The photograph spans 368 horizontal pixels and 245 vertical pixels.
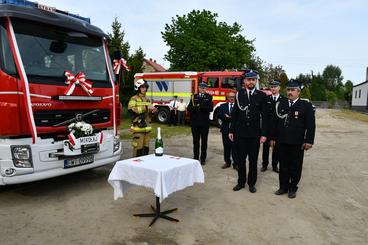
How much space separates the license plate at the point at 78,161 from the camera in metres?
5.15

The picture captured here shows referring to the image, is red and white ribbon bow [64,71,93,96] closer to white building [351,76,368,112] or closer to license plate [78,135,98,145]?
license plate [78,135,98,145]

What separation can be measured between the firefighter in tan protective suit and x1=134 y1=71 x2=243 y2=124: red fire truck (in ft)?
30.0

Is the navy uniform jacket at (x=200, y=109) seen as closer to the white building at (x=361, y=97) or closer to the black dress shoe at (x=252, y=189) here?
the black dress shoe at (x=252, y=189)

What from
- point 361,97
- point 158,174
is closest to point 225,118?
point 158,174

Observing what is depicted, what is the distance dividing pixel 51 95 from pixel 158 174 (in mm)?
2330

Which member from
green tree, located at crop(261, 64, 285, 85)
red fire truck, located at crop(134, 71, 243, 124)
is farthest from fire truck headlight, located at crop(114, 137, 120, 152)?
green tree, located at crop(261, 64, 285, 85)

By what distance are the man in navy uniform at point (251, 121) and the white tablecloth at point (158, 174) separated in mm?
1581

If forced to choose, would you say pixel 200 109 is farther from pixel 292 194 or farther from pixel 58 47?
pixel 58 47

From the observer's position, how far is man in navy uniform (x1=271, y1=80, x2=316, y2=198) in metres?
5.16

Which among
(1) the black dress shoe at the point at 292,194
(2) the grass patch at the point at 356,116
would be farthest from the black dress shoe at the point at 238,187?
(2) the grass patch at the point at 356,116

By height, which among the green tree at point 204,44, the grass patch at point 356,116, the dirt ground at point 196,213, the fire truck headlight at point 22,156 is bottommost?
the grass patch at point 356,116

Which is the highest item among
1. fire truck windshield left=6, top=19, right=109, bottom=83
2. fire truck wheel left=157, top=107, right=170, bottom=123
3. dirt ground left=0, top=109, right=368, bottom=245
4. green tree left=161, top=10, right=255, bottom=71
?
green tree left=161, top=10, right=255, bottom=71

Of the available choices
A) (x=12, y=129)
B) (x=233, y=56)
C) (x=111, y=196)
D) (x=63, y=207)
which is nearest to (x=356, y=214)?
(x=111, y=196)

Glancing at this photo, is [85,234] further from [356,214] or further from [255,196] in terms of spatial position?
[356,214]
